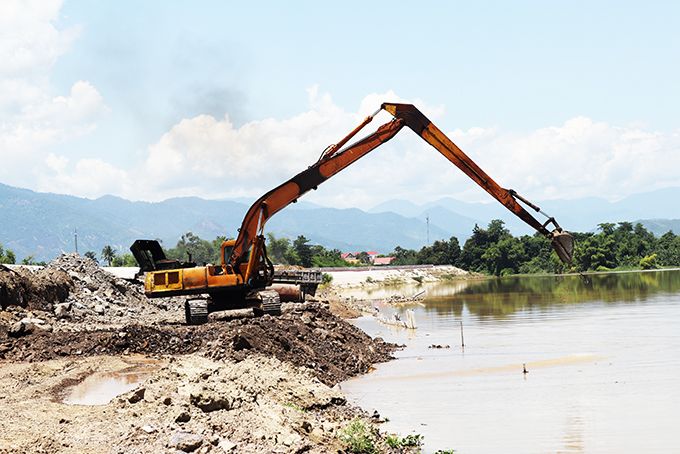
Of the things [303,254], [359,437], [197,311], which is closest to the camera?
[359,437]

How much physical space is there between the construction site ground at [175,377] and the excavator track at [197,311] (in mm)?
1216

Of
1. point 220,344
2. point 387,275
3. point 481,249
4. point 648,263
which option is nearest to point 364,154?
point 220,344

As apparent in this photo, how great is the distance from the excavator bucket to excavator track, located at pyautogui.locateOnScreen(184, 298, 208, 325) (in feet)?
41.6

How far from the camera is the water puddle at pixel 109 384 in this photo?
42.0 feet

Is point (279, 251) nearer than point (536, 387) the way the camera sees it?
No

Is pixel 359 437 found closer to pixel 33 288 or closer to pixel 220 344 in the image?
pixel 220 344

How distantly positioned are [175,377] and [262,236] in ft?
30.7

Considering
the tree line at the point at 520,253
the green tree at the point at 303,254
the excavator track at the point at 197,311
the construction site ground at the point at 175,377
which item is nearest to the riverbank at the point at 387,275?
the tree line at the point at 520,253

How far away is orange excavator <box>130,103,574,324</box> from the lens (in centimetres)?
2056

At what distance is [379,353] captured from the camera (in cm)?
2423

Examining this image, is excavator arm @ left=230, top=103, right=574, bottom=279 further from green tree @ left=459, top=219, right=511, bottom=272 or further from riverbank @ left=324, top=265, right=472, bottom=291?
green tree @ left=459, top=219, right=511, bottom=272

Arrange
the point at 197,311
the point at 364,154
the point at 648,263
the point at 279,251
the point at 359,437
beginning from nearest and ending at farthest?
the point at 359,437, the point at 364,154, the point at 197,311, the point at 279,251, the point at 648,263

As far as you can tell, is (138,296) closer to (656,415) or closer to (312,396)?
(312,396)

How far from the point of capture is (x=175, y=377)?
475 inches
